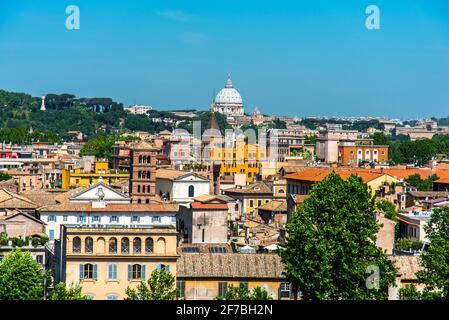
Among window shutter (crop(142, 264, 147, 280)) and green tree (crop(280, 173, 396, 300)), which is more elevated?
green tree (crop(280, 173, 396, 300))

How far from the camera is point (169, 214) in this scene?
1219 inches

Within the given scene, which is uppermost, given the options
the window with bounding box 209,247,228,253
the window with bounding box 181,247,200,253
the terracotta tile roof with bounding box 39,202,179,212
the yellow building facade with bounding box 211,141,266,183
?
the yellow building facade with bounding box 211,141,266,183

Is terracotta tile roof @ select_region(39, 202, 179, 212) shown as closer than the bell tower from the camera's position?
Yes

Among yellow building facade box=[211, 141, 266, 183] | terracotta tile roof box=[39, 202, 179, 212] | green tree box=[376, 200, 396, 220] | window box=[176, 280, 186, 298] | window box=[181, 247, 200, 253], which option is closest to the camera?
window box=[176, 280, 186, 298]

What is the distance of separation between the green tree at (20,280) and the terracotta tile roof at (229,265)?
7.59ft

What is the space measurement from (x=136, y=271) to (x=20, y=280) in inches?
73.6

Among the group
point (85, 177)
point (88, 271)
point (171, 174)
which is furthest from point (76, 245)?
point (85, 177)

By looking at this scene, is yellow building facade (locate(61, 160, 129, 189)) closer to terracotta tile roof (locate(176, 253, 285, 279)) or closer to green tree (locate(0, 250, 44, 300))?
green tree (locate(0, 250, 44, 300))

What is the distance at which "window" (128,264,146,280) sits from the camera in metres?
20.3

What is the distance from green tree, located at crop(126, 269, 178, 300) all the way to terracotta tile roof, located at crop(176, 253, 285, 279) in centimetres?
128

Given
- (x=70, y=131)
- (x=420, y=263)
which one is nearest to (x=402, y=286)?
(x=420, y=263)

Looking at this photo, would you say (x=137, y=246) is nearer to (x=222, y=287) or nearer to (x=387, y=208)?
(x=222, y=287)

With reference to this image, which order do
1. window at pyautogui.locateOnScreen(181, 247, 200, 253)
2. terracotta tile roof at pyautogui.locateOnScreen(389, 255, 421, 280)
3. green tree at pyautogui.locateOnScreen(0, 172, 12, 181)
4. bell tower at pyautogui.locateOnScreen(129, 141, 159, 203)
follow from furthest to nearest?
green tree at pyautogui.locateOnScreen(0, 172, 12, 181)
bell tower at pyautogui.locateOnScreen(129, 141, 159, 203)
window at pyautogui.locateOnScreen(181, 247, 200, 253)
terracotta tile roof at pyautogui.locateOnScreen(389, 255, 421, 280)

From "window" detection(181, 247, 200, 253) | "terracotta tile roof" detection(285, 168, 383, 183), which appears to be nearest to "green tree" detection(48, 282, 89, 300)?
"window" detection(181, 247, 200, 253)
